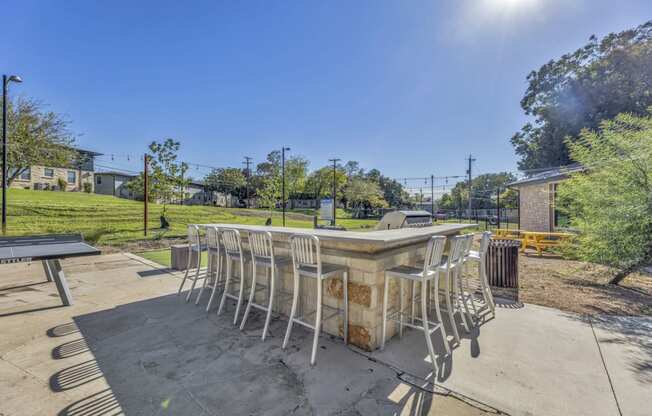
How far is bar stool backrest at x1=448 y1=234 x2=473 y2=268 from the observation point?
251 cm

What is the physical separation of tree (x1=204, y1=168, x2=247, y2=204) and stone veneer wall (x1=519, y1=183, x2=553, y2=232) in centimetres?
3413

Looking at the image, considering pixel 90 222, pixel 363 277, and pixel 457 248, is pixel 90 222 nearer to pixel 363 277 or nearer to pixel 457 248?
pixel 363 277

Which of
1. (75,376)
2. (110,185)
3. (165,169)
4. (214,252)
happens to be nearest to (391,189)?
(165,169)

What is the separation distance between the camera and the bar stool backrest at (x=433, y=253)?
2.15 m

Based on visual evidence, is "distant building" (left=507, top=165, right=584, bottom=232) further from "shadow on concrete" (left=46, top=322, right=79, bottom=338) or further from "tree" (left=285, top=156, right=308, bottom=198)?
"tree" (left=285, top=156, right=308, bottom=198)

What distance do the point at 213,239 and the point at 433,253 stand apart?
9.29 ft

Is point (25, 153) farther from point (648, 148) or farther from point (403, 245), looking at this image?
point (648, 148)

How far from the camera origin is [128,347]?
240 cm

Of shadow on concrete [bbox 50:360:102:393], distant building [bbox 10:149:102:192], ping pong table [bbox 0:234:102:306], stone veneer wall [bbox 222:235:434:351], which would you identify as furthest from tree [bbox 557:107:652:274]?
distant building [bbox 10:149:102:192]

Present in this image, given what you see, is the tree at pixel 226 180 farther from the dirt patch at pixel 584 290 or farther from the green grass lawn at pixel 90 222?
the dirt patch at pixel 584 290

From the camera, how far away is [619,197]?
4.33 metres

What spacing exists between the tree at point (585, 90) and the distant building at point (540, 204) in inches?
213

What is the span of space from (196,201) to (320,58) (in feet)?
120

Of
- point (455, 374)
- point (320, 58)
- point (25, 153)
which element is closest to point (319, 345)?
point (455, 374)
